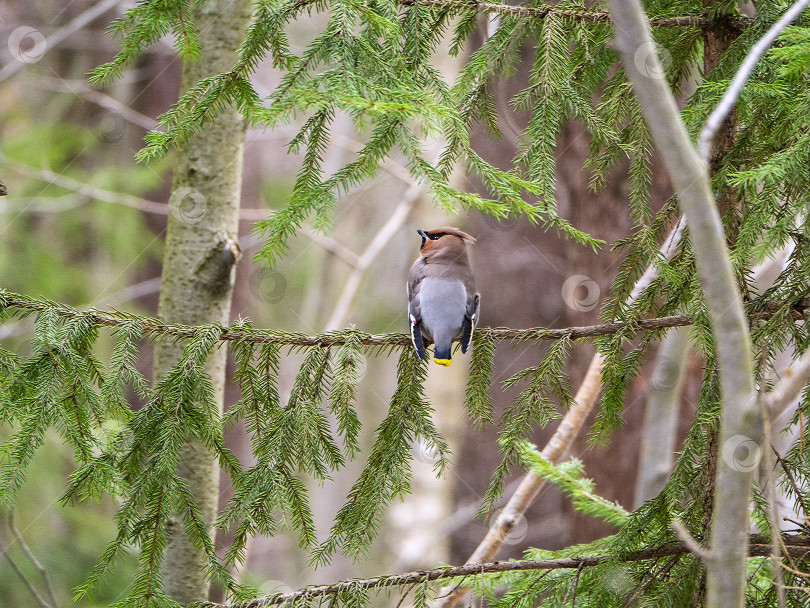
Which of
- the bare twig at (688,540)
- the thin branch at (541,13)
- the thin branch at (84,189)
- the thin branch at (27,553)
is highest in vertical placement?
the thin branch at (84,189)

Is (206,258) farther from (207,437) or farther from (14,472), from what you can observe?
(14,472)

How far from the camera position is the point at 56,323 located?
90.7 inches

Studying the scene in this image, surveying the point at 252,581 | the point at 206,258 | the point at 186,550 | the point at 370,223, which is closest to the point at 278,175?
the point at 370,223

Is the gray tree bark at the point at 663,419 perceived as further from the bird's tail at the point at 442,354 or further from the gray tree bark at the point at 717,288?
the gray tree bark at the point at 717,288

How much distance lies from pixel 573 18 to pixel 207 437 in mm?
1769

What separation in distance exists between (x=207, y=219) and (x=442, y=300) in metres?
1.20

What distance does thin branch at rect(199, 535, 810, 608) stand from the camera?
2.32 meters

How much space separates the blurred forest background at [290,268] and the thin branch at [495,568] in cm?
239

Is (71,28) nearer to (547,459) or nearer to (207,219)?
(207,219)

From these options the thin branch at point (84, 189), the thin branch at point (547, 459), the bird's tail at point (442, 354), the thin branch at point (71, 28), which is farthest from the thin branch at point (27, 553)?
the thin branch at point (71, 28)

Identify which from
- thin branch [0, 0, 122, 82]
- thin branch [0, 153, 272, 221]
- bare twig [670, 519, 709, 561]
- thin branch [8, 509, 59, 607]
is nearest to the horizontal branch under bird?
thin branch [8, 509, 59, 607]

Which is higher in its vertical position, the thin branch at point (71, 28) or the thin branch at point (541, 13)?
the thin branch at point (71, 28)

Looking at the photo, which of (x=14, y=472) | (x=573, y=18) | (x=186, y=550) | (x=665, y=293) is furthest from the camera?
(x=186, y=550)

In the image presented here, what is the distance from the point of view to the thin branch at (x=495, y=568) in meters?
2.32
